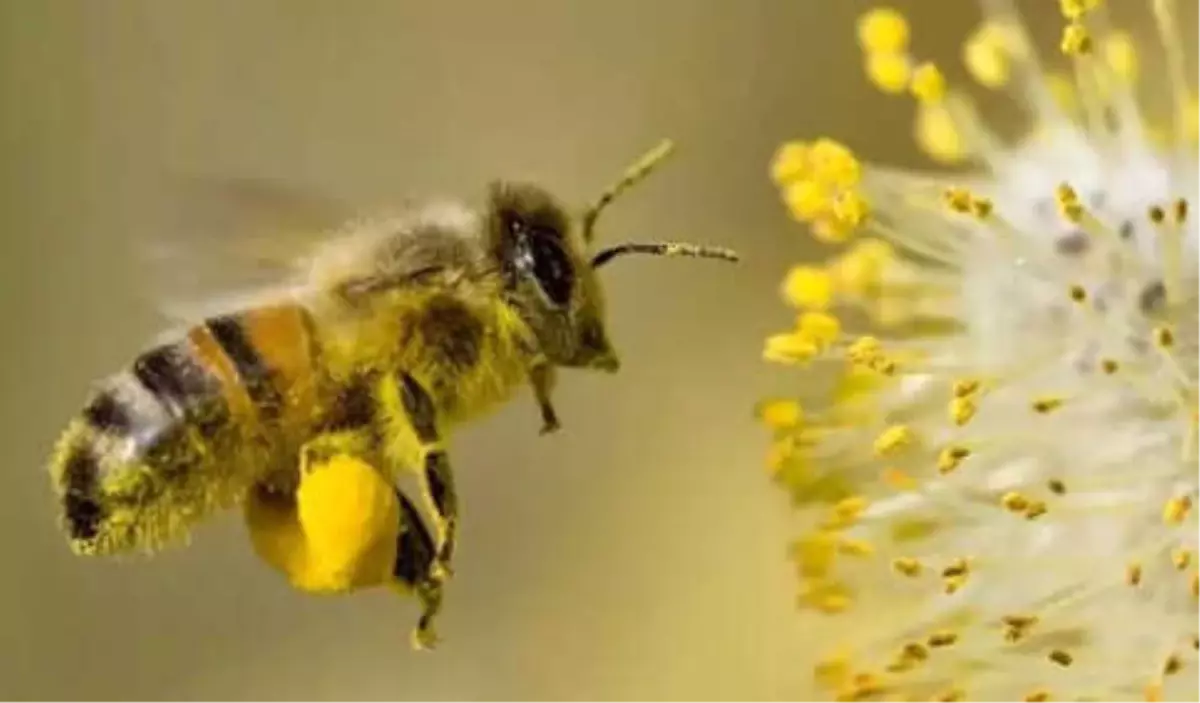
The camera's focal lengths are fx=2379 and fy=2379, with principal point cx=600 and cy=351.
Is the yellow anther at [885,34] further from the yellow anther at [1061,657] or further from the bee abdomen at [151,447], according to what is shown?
→ the bee abdomen at [151,447]

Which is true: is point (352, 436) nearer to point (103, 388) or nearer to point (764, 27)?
point (103, 388)

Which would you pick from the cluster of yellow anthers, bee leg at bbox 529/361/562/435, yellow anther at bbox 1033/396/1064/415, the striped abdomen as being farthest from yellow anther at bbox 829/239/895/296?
the striped abdomen

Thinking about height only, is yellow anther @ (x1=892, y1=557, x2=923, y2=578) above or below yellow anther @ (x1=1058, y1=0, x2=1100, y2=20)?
below

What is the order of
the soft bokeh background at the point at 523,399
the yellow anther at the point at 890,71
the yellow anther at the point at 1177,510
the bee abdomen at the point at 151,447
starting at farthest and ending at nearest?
1. the soft bokeh background at the point at 523,399
2. the yellow anther at the point at 890,71
3. the yellow anther at the point at 1177,510
4. the bee abdomen at the point at 151,447

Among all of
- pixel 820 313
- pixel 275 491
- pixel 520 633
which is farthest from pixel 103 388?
pixel 520 633

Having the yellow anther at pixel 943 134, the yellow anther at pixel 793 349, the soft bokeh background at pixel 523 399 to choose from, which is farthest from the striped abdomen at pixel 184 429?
the soft bokeh background at pixel 523 399

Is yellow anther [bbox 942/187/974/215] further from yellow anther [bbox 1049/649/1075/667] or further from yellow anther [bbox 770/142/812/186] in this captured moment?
yellow anther [bbox 1049/649/1075/667]

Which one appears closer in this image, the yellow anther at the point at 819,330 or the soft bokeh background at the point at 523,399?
the yellow anther at the point at 819,330

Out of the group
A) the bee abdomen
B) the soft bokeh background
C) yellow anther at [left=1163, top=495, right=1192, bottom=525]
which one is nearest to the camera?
the bee abdomen

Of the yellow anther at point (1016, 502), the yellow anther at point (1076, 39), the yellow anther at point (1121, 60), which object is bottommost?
the yellow anther at point (1016, 502)
